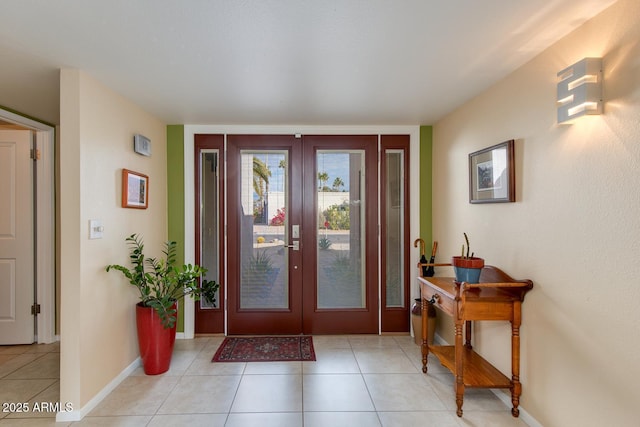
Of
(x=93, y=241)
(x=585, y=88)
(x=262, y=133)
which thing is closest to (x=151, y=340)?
(x=93, y=241)

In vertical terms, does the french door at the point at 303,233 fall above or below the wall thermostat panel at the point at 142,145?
below

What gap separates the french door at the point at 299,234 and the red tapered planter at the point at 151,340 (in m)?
0.84

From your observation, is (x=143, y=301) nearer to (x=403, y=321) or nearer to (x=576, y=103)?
(x=403, y=321)

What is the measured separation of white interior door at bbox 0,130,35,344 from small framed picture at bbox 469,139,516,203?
14.0 ft

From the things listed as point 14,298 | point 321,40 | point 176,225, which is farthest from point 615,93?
point 14,298

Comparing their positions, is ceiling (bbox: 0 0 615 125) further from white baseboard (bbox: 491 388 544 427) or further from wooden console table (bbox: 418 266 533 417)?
white baseboard (bbox: 491 388 544 427)

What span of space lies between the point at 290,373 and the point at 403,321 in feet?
4.86

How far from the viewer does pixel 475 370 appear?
7.72ft

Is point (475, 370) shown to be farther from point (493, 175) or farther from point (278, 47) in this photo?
point (278, 47)

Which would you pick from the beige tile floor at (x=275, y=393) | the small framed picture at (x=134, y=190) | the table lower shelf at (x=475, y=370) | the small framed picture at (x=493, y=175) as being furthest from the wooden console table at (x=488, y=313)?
the small framed picture at (x=134, y=190)

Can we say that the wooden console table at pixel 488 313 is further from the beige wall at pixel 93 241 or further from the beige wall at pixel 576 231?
the beige wall at pixel 93 241

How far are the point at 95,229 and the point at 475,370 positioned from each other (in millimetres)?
2873

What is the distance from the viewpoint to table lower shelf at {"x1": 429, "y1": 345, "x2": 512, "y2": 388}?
2.17 meters

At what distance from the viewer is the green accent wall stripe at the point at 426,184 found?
3.62 m
